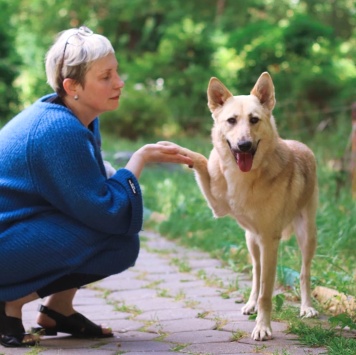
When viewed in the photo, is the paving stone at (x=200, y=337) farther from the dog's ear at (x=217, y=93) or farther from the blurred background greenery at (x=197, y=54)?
the blurred background greenery at (x=197, y=54)

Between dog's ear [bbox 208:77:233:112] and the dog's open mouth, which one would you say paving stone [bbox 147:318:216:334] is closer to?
the dog's open mouth

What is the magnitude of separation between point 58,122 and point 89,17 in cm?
1629

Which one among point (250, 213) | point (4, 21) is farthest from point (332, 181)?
point (4, 21)

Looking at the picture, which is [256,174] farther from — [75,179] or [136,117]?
[136,117]

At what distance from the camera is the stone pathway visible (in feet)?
10.8

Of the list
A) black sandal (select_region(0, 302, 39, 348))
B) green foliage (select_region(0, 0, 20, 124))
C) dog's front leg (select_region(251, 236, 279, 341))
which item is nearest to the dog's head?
dog's front leg (select_region(251, 236, 279, 341))

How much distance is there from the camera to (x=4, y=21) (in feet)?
48.3

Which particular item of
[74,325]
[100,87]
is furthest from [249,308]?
[100,87]

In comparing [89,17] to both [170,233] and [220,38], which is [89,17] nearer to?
[220,38]

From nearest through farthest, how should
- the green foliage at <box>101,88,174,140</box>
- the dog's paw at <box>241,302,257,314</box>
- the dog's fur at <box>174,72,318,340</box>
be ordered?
the dog's fur at <box>174,72,318,340</box>
the dog's paw at <box>241,302,257,314</box>
the green foliage at <box>101,88,174,140</box>

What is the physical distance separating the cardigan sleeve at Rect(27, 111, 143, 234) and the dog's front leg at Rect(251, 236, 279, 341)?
2.73 feet

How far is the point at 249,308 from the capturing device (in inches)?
162

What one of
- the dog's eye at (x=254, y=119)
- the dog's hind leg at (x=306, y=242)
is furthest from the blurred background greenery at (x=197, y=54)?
the dog's eye at (x=254, y=119)

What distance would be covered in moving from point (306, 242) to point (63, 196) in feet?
5.74
